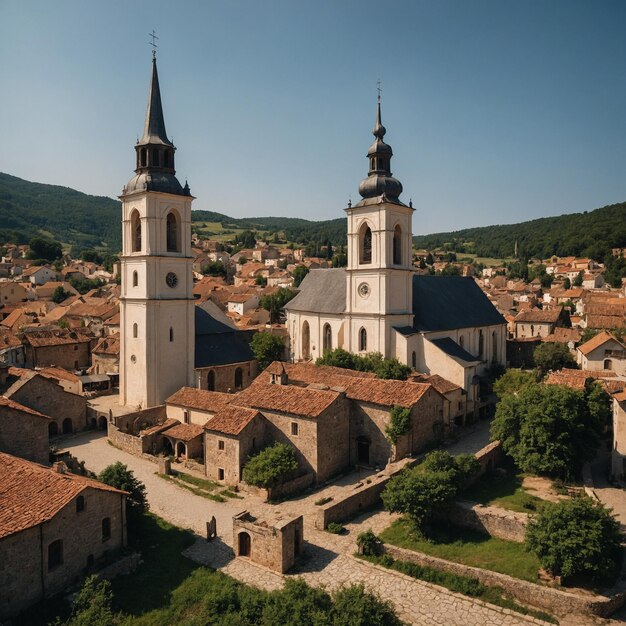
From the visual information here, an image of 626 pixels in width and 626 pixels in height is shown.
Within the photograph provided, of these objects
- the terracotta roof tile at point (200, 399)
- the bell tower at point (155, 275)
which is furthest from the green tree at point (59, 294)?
the terracotta roof tile at point (200, 399)

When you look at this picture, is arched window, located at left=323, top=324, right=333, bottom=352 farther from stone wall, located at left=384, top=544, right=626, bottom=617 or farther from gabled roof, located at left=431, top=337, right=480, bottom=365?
stone wall, located at left=384, top=544, right=626, bottom=617

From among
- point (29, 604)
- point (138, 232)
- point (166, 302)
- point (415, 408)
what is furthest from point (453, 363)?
point (29, 604)

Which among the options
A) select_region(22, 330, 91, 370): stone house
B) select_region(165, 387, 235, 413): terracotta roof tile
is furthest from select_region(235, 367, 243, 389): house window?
select_region(22, 330, 91, 370): stone house

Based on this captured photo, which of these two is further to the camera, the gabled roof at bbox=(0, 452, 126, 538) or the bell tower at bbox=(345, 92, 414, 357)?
the bell tower at bbox=(345, 92, 414, 357)

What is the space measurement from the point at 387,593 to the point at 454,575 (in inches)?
106

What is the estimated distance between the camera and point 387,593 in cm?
1941

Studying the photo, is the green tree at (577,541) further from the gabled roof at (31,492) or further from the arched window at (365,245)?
the arched window at (365,245)

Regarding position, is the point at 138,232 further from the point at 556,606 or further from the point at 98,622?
the point at 556,606

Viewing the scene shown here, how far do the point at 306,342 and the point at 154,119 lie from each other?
22.0 m

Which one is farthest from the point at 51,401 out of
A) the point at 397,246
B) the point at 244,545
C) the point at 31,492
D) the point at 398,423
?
the point at 397,246

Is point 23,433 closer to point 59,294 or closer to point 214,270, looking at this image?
point 59,294

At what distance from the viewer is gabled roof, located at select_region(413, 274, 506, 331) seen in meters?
45.0

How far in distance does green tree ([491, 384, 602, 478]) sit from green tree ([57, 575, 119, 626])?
19.8 m

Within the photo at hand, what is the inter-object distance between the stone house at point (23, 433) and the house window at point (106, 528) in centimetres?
889
